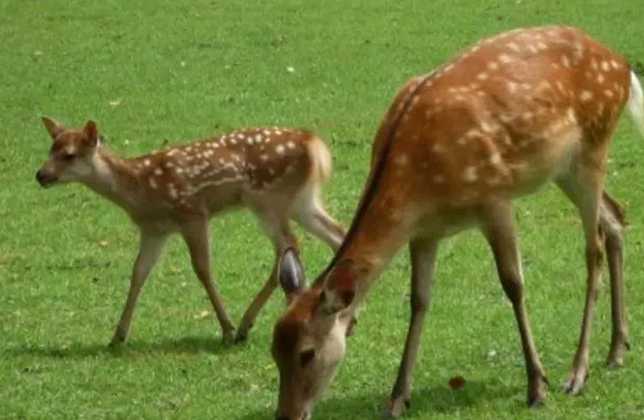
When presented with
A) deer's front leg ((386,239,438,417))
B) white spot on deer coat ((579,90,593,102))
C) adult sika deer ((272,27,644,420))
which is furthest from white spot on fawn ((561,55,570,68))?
deer's front leg ((386,239,438,417))

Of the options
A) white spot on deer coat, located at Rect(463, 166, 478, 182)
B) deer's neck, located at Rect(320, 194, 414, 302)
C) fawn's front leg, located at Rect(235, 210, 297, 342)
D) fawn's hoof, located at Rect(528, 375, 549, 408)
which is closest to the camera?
deer's neck, located at Rect(320, 194, 414, 302)

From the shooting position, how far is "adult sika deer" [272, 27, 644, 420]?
670 cm

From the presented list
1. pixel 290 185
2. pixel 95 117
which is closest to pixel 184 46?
pixel 95 117

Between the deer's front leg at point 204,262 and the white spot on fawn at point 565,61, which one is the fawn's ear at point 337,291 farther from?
the deer's front leg at point 204,262

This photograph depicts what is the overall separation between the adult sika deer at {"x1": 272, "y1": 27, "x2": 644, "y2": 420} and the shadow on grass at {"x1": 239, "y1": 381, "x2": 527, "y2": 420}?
0.35 feet

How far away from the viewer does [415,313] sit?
25.3 ft

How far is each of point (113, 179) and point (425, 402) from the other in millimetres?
3132

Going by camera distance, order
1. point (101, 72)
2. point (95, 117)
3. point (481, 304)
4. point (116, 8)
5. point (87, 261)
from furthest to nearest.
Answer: point (116, 8), point (101, 72), point (95, 117), point (87, 261), point (481, 304)

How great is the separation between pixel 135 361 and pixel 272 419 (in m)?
1.57

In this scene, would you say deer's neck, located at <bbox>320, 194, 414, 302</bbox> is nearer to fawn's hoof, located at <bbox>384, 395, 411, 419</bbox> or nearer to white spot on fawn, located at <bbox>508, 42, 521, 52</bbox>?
fawn's hoof, located at <bbox>384, 395, 411, 419</bbox>

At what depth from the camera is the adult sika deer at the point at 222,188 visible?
9.64 m

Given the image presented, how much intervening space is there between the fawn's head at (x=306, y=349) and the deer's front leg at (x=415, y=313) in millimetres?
767

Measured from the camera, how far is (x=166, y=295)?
1037cm

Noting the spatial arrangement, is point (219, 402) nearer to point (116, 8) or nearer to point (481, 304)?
point (481, 304)
